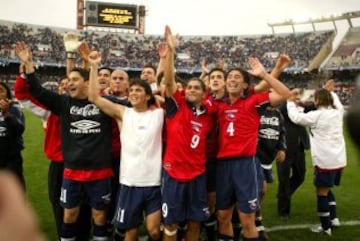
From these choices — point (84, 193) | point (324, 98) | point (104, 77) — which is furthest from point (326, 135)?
point (84, 193)

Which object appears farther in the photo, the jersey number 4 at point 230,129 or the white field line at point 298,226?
the white field line at point 298,226

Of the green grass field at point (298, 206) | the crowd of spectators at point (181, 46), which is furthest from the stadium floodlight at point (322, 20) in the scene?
the green grass field at point (298, 206)

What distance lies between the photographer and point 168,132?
506cm

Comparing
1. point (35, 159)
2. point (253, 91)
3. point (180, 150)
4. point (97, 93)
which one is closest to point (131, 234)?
point (180, 150)

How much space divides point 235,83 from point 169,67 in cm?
88

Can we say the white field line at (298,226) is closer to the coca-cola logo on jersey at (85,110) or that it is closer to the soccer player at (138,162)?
the soccer player at (138,162)

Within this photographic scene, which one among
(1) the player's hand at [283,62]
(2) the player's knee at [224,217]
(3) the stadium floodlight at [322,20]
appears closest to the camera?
(2) the player's knee at [224,217]

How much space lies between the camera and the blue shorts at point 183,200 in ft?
16.1

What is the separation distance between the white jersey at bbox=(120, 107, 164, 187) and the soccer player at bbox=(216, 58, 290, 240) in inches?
30.2

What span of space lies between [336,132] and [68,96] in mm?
3904

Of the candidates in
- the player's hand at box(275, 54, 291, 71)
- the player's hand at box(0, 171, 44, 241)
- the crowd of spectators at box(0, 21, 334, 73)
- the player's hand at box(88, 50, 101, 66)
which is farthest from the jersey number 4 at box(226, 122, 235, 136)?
the crowd of spectators at box(0, 21, 334, 73)

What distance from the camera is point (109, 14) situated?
5144cm

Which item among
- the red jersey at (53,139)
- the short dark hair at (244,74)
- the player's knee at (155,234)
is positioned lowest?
the player's knee at (155,234)

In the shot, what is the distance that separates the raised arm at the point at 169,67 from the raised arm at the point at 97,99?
62 cm
